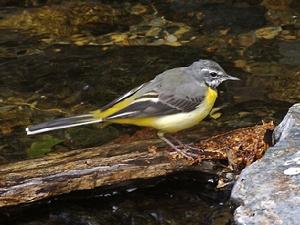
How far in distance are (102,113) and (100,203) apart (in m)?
0.85

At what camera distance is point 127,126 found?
27.7 feet

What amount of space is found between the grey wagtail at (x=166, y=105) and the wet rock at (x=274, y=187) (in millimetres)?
1026

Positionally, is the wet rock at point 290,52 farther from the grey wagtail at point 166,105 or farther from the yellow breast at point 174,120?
the yellow breast at point 174,120

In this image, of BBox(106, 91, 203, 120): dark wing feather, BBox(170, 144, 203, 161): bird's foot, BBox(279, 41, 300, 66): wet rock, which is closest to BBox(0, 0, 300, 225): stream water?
BBox(279, 41, 300, 66): wet rock

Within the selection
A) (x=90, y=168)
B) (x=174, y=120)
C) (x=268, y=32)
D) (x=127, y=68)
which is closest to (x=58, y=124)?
(x=90, y=168)

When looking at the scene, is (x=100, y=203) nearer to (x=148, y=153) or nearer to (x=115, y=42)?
(x=148, y=153)

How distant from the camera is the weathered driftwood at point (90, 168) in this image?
6068 millimetres

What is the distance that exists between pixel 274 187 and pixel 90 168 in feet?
5.49

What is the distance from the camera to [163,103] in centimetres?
691

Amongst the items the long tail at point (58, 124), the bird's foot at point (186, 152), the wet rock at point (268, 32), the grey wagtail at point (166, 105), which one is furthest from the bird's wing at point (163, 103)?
the wet rock at point (268, 32)

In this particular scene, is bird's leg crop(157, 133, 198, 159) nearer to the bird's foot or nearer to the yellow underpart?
the bird's foot

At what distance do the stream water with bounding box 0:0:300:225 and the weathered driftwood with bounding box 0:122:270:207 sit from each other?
256 millimetres

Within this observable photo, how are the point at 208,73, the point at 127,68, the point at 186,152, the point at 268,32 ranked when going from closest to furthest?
the point at 186,152 < the point at 208,73 < the point at 127,68 < the point at 268,32

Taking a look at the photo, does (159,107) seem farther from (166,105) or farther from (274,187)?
(274,187)
